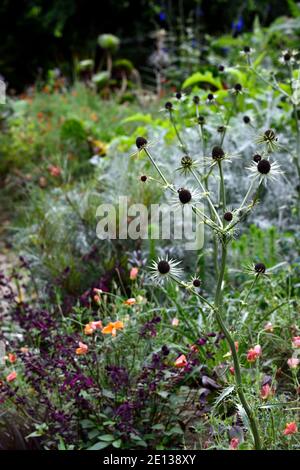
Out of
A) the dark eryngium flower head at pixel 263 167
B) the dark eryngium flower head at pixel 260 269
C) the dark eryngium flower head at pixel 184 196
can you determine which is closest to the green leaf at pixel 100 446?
the dark eryngium flower head at pixel 260 269

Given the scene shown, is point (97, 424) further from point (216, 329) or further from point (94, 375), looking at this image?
point (216, 329)

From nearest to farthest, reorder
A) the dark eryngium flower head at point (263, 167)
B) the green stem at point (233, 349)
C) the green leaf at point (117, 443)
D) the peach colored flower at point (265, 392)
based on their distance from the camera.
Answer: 1. the dark eryngium flower head at point (263, 167)
2. the green stem at point (233, 349)
3. the peach colored flower at point (265, 392)
4. the green leaf at point (117, 443)

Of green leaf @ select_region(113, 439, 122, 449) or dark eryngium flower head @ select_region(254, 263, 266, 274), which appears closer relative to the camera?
dark eryngium flower head @ select_region(254, 263, 266, 274)

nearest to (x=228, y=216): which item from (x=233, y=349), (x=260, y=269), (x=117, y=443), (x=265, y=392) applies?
(x=260, y=269)

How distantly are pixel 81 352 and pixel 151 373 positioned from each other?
0.32 meters

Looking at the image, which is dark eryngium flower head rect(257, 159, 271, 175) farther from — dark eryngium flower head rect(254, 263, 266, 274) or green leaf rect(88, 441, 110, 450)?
green leaf rect(88, 441, 110, 450)

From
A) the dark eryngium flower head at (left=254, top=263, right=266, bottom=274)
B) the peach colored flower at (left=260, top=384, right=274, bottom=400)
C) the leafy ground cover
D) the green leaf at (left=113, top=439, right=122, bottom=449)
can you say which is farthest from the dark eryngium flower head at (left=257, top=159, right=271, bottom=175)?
the green leaf at (left=113, top=439, right=122, bottom=449)

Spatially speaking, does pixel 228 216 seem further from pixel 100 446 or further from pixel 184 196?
pixel 100 446

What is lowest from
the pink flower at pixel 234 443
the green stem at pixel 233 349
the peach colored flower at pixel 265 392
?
the pink flower at pixel 234 443

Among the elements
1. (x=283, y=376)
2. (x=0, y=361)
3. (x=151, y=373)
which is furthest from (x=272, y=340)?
(x=0, y=361)

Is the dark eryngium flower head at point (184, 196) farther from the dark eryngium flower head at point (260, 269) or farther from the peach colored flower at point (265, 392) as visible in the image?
the peach colored flower at point (265, 392)

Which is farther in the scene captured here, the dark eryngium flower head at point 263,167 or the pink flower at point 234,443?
the pink flower at point 234,443

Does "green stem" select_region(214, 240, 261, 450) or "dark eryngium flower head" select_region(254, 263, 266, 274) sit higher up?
"dark eryngium flower head" select_region(254, 263, 266, 274)

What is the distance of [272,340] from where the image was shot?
2924 millimetres
